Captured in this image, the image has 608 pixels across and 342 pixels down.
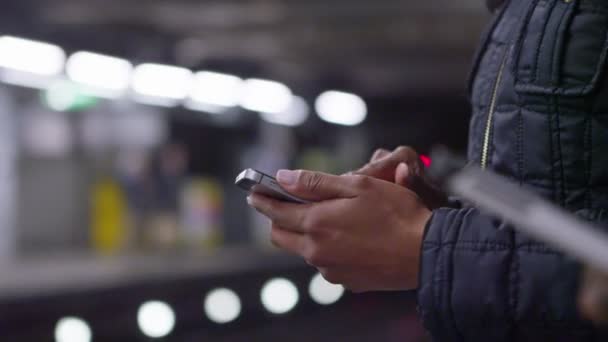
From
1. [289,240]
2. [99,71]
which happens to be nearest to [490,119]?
[289,240]

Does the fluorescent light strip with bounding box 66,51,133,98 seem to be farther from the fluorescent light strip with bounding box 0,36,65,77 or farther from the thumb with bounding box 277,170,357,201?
the thumb with bounding box 277,170,357,201

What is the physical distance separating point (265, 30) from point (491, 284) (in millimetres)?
14355

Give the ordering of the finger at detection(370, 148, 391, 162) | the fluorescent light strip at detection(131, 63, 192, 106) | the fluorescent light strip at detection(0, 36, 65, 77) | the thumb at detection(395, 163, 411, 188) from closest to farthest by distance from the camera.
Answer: the thumb at detection(395, 163, 411, 188) < the finger at detection(370, 148, 391, 162) < the fluorescent light strip at detection(0, 36, 65, 77) < the fluorescent light strip at detection(131, 63, 192, 106)

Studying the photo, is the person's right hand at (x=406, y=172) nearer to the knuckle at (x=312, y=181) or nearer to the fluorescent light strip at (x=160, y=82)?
the knuckle at (x=312, y=181)

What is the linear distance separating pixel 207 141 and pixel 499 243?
15.9m

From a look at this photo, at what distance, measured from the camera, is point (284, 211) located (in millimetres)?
1266

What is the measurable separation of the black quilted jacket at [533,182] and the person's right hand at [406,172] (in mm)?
164

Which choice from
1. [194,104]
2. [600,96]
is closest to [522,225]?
[600,96]

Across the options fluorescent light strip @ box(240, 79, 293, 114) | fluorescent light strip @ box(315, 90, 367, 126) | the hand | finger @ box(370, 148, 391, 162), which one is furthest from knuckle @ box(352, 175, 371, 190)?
fluorescent light strip @ box(315, 90, 367, 126)

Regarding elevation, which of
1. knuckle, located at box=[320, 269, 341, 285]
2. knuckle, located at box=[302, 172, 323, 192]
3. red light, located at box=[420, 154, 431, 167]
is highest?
knuckle, located at box=[302, 172, 323, 192]

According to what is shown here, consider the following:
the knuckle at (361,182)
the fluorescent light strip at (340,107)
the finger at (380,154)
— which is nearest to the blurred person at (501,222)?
the knuckle at (361,182)

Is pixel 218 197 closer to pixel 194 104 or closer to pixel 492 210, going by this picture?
pixel 194 104

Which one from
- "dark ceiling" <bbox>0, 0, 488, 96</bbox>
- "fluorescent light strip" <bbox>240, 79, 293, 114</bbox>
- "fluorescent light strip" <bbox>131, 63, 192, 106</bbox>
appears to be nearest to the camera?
"dark ceiling" <bbox>0, 0, 488, 96</bbox>

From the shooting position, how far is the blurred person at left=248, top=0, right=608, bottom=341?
1.19 metres
